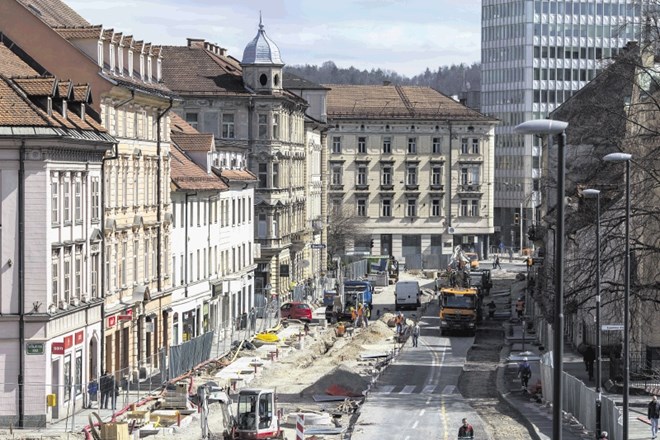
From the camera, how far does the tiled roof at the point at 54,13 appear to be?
5762cm

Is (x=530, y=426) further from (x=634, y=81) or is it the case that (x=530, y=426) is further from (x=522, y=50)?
(x=522, y=50)

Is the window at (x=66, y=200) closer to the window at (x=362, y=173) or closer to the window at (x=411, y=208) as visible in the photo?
the window at (x=362, y=173)

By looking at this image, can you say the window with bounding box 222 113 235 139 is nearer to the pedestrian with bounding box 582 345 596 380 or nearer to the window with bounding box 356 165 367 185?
the pedestrian with bounding box 582 345 596 380

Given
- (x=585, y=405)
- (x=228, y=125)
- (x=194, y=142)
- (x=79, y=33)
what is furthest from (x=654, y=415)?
(x=228, y=125)

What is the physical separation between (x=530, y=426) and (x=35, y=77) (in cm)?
1896

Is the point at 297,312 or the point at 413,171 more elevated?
the point at 413,171

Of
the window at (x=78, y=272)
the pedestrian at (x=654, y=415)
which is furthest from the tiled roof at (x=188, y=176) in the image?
the pedestrian at (x=654, y=415)

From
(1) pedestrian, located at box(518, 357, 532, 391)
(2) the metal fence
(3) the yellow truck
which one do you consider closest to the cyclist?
(2) the metal fence

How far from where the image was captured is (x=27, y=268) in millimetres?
48750

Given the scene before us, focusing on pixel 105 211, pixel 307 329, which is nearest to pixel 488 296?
pixel 307 329

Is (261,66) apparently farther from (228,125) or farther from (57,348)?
(57,348)

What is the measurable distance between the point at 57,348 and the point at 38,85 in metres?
8.01

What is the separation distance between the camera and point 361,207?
505 ft

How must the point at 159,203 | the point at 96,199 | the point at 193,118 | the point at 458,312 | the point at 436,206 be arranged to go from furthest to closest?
the point at 436,206, the point at 193,118, the point at 458,312, the point at 159,203, the point at 96,199
